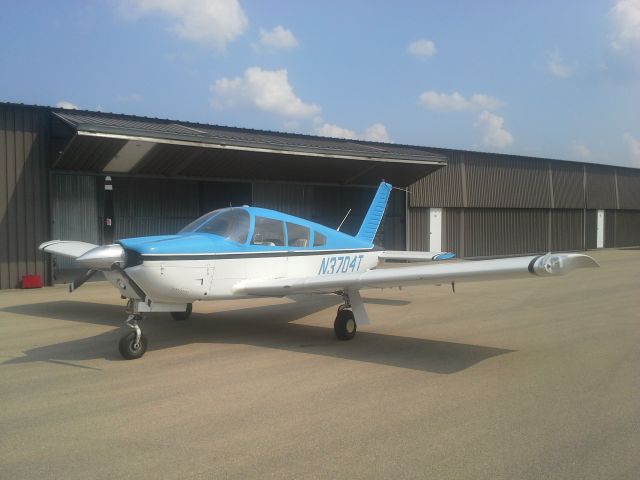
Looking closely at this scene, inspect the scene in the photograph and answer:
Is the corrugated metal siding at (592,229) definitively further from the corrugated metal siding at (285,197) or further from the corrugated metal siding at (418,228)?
the corrugated metal siding at (285,197)

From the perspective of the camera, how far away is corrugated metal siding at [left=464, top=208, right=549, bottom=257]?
25.6 m

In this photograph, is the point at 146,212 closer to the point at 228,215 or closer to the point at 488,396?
the point at 228,215

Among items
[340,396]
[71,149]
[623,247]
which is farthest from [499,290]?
[623,247]

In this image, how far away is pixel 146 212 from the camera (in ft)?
61.9

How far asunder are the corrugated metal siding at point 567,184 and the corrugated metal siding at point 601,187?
3.11ft

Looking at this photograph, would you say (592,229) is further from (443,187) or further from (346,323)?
(346,323)

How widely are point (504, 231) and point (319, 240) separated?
67.2 feet

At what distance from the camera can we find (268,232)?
25.6 feet

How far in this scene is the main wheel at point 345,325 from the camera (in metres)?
7.47

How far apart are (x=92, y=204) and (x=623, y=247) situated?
3177 cm

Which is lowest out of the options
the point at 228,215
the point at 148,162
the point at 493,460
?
the point at 493,460

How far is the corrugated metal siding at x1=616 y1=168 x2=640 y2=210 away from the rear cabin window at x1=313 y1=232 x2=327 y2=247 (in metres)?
31.4

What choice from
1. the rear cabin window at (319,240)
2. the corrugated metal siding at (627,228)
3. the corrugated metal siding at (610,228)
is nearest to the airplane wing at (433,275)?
the rear cabin window at (319,240)

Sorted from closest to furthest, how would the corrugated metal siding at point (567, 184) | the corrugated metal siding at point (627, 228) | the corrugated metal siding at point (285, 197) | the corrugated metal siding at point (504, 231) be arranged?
the corrugated metal siding at point (285, 197) → the corrugated metal siding at point (504, 231) → the corrugated metal siding at point (567, 184) → the corrugated metal siding at point (627, 228)
